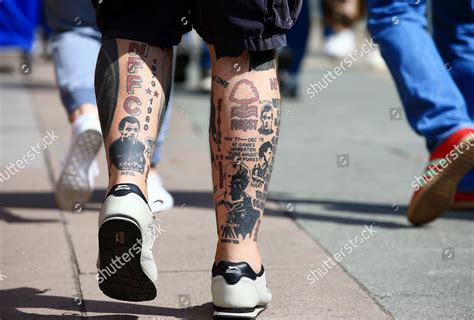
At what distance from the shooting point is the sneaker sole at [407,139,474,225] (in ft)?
10.5

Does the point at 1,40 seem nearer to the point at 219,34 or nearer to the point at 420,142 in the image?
the point at 420,142

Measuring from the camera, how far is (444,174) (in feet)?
10.5

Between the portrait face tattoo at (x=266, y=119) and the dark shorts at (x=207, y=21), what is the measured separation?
0.15 metres

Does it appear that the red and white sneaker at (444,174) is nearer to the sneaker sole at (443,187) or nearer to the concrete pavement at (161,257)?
the sneaker sole at (443,187)

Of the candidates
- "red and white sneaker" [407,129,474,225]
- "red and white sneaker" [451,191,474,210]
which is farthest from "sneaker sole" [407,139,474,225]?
"red and white sneaker" [451,191,474,210]

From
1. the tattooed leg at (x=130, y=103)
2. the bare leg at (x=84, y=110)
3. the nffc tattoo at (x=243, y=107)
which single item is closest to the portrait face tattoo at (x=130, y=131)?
the tattooed leg at (x=130, y=103)

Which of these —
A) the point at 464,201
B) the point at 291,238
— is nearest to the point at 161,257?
the point at 291,238

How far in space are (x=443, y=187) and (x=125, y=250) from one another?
1496 mm

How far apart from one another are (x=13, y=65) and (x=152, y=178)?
683 centimetres

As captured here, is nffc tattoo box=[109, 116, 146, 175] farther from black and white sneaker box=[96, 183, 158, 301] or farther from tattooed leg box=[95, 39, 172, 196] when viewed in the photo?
black and white sneaker box=[96, 183, 158, 301]

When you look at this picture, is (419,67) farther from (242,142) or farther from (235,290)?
(235,290)

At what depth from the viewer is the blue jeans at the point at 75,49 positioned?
3.54m

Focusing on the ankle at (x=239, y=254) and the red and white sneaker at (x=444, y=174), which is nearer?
the ankle at (x=239, y=254)

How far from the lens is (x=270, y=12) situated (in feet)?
7.31
